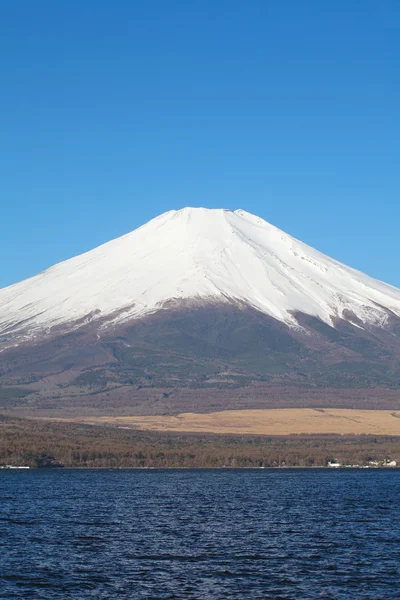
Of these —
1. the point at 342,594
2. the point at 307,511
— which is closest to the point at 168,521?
the point at 307,511

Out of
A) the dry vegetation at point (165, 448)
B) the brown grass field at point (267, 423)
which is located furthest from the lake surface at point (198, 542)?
the brown grass field at point (267, 423)

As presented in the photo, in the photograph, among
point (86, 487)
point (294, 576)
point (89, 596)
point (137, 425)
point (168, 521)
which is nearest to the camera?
point (89, 596)

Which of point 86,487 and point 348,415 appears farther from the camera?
point 348,415

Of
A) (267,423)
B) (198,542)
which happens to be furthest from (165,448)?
(198,542)

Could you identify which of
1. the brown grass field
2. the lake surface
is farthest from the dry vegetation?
the lake surface

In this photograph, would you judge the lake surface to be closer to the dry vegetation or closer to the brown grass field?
the dry vegetation

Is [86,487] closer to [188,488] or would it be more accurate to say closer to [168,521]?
[188,488]

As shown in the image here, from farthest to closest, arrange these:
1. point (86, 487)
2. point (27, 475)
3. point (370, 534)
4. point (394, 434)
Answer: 1. point (394, 434)
2. point (27, 475)
3. point (86, 487)
4. point (370, 534)
